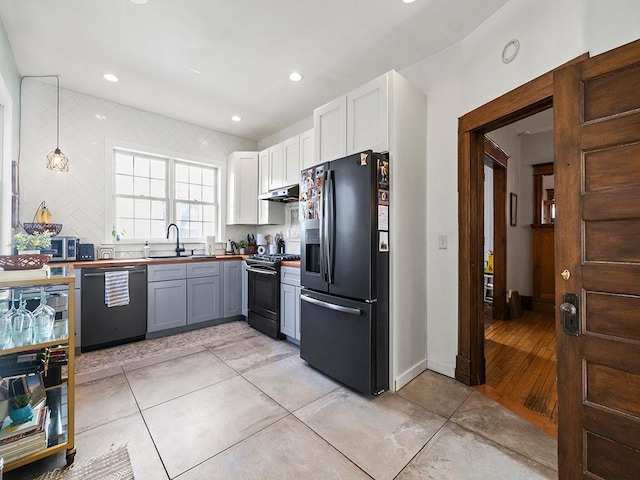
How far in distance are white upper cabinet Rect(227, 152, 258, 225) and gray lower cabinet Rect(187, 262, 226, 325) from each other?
3.04 ft

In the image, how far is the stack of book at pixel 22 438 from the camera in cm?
135

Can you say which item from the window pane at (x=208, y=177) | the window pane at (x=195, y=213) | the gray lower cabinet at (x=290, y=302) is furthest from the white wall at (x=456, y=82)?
the window pane at (x=195, y=213)

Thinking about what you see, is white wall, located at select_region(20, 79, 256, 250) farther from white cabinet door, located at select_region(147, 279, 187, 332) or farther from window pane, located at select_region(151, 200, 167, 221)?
white cabinet door, located at select_region(147, 279, 187, 332)

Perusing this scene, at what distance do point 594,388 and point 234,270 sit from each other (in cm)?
385

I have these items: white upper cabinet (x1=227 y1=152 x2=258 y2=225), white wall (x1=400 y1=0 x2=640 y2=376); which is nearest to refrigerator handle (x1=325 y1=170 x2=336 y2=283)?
white wall (x1=400 y1=0 x2=640 y2=376)

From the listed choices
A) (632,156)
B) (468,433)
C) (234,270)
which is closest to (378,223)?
(632,156)

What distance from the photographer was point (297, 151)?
145 inches

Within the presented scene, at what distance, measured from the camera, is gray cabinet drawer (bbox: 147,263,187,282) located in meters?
3.41

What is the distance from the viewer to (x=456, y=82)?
246cm

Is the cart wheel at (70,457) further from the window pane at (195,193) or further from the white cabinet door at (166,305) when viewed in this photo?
the window pane at (195,193)

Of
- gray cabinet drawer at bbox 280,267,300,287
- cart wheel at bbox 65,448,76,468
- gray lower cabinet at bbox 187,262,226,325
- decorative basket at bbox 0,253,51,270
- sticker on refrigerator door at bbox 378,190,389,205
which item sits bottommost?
cart wheel at bbox 65,448,76,468

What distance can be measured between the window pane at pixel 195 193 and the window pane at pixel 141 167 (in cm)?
63

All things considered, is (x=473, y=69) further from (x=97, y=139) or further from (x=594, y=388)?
(x=97, y=139)

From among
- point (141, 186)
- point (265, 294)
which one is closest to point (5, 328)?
point (265, 294)
